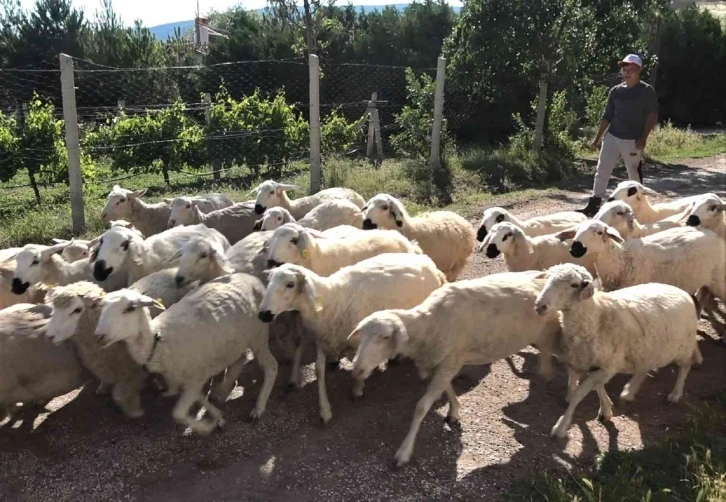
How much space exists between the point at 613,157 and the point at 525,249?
3.38 meters

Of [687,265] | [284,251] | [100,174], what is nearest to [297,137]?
[100,174]

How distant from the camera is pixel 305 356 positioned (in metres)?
5.59

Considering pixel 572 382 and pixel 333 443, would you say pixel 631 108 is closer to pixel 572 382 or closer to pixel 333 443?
pixel 572 382

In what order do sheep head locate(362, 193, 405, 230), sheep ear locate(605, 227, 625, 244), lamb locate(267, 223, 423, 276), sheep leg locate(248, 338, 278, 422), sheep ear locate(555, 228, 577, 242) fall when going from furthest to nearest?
sheep head locate(362, 193, 405, 230)
sheep ear locate(555, 228, 577, 242)
sheep ear locate(605, 227, 625, 244)
lamb locate(267, 223, 423, 276)
sheep leg locate(248, 338, 278, 422)

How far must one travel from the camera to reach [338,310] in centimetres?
482

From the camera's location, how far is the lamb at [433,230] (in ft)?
21.8

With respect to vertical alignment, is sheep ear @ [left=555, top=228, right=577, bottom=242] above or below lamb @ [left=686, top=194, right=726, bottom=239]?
below

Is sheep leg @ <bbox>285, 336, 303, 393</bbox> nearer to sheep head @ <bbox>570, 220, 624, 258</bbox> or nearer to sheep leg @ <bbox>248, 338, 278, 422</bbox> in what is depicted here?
sheep leg @ <bbox>248, 338, 278, 422</bbox>

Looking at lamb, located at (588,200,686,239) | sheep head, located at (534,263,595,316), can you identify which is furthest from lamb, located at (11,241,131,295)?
lamb, located at (588,200,686,239)

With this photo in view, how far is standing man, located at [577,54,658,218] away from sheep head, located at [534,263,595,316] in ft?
14.7

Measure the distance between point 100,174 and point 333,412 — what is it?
1117 cm

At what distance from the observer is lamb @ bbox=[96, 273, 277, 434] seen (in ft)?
13.5

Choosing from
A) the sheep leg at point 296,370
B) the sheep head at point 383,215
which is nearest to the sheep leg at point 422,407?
the sheep leg at point 296,370

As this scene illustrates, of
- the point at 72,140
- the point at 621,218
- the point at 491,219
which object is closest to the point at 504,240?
the point at 491,219
